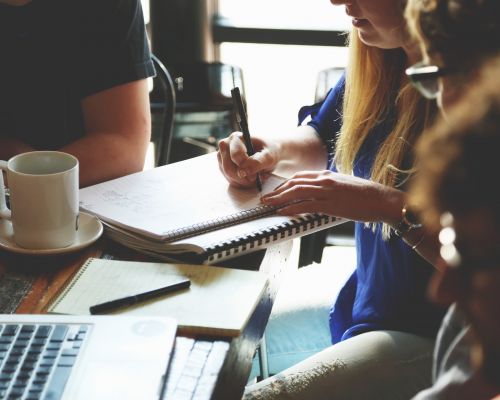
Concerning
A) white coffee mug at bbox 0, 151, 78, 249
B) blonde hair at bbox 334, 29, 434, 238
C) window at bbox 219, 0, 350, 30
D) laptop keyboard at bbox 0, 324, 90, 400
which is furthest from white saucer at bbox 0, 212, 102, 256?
window at bbox 219, 0, 350, 30

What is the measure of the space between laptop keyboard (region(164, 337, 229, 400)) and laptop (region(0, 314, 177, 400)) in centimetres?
2

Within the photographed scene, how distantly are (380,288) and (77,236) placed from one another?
556 millimetres

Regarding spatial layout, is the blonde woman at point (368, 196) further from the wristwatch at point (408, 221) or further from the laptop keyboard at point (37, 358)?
the laptop keyboard at point (37, 358)

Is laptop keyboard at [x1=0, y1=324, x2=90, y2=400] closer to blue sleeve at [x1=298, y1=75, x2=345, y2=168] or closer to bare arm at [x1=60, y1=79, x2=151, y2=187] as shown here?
bare arm at [x1=60, y1=79, x2=151, y2=187]

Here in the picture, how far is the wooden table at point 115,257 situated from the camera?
865mm

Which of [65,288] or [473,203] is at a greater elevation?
[473,203]

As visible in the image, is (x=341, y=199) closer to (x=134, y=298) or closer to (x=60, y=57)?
(x=134, y=298)

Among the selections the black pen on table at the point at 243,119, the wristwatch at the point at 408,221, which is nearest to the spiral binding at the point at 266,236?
the wristwatch at the point at 408,221

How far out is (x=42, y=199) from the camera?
3.34 feet

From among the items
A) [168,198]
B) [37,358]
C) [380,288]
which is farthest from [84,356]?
[380,288]

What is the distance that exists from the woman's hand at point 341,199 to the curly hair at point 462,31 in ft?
1.66

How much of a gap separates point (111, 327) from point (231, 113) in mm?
2366

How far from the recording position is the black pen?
908mm

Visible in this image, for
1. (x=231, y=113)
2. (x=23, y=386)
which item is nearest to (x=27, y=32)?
(x=23, y=386)
